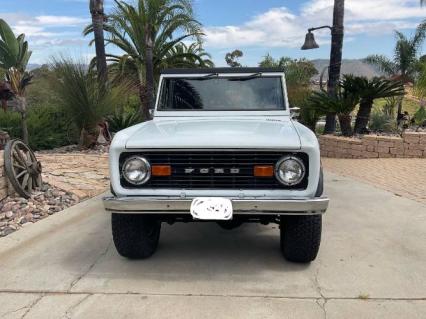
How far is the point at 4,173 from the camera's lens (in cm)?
549

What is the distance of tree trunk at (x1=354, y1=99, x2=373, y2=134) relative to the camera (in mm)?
11414

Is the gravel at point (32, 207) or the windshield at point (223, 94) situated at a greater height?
the windshield at point (223, 94)

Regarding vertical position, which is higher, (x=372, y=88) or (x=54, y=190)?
(x=372, y=88)

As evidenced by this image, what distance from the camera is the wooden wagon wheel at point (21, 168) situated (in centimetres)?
545

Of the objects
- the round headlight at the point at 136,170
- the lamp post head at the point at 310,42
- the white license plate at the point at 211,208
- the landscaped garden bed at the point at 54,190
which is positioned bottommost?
the landscaped garden bed at the point at 54,190

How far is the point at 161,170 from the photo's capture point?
11.4 ft

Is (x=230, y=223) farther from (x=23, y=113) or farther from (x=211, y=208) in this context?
(x=23, y=113)

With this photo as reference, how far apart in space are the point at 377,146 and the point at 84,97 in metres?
6.42

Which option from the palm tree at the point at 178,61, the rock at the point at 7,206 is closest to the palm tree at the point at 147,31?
the palm tree at the point at 178,61

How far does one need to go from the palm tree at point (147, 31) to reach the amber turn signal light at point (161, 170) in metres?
11.1

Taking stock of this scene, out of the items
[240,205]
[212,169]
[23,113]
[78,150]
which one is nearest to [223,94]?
[212,169]

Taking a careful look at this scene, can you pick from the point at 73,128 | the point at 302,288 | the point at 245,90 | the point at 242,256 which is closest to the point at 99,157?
the point at 73,128

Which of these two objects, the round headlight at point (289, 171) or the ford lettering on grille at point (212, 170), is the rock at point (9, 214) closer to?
the ford lettering on grille at point (212, 170)

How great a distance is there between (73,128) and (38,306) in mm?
8686
